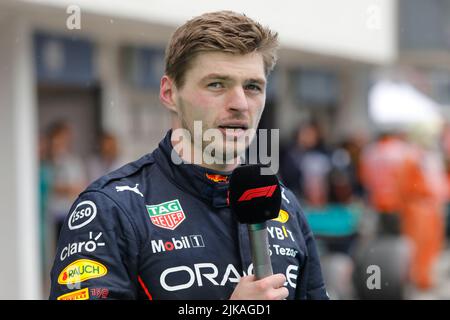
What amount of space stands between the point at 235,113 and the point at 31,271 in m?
4.47

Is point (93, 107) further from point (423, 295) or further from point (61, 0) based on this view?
point (423, 295)

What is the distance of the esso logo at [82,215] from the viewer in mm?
1651

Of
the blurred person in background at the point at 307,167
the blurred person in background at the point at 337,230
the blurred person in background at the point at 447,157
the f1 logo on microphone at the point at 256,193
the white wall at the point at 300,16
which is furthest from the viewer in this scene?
the blurred person in background at the point at 447,157

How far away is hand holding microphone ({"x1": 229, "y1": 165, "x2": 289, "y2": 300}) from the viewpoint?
1.51m

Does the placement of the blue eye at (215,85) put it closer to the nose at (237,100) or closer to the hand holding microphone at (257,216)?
the nose at (237,100)

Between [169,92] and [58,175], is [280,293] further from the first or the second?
[58,175]

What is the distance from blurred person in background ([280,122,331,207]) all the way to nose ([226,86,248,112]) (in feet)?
18.6

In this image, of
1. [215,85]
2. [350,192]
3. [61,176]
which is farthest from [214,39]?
[350,192]

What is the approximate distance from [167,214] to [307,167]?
20.9 feet

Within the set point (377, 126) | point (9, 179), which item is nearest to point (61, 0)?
point (9, 179)

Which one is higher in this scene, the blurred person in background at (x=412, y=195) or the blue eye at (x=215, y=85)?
the blue eye at (x=215, y=85)

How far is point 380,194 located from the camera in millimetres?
7473

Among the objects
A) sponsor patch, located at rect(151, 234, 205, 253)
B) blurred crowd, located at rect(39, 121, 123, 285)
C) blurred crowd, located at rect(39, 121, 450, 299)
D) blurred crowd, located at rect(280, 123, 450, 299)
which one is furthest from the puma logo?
blurred crowd, located at rect(280, 123, 450, 299)
